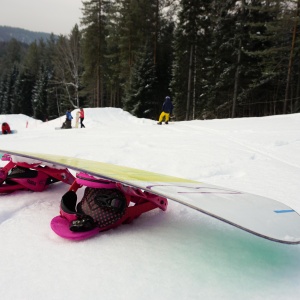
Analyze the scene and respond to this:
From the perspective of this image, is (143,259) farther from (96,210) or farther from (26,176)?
(26,176)

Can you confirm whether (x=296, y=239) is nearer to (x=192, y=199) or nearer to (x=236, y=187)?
(x=192, y=199)

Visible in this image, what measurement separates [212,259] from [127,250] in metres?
0.57

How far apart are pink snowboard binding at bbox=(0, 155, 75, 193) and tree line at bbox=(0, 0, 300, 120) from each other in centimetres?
1533

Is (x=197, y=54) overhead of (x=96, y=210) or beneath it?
overhead

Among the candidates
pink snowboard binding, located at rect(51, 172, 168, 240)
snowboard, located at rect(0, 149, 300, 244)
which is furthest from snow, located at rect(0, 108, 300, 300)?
snowboard, located at rect(0, 149, 300, 244)

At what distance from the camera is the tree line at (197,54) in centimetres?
1867

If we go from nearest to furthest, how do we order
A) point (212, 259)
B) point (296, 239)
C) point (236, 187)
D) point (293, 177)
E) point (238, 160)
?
1. point (296, 239)
2. point (212, 259)
3. point (236, 187)
4. point (293, 177)
5. point (238, 160)

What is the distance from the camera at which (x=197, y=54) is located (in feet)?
78.2

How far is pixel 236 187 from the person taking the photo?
370 cm

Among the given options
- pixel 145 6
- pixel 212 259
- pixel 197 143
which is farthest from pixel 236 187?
pixel 145 6

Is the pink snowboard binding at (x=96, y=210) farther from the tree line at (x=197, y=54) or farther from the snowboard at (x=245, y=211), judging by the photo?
the tree line at (x=197, y=54)

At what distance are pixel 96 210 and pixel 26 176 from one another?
131 cm

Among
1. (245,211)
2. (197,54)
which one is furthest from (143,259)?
(197,54)

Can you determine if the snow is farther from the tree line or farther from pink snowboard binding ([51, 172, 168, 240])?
the tree line
